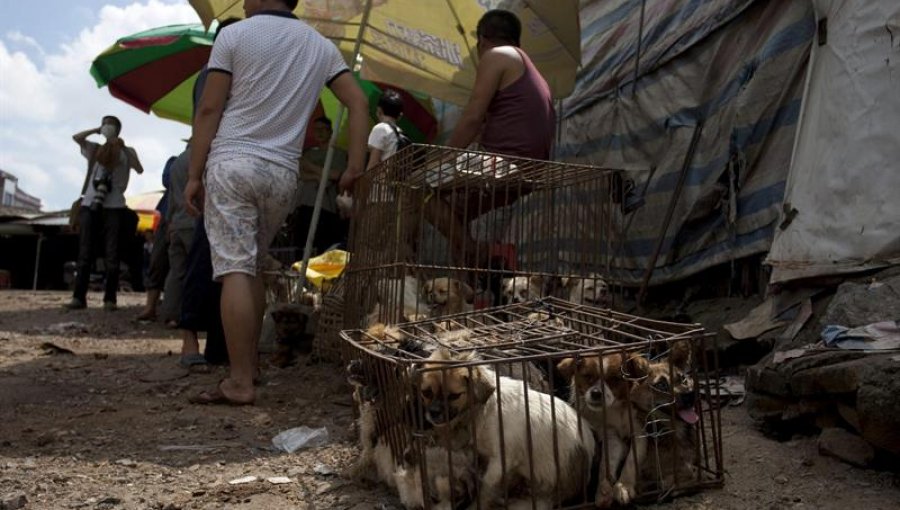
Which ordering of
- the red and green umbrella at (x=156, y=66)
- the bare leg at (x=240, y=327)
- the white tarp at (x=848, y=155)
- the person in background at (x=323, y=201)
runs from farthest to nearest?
1. the person in background at (x=323, y=201)
2. the red and green umbrella at (x=156, y=66)
3. the bare leg at (x=240, y=327)
4. the white tarp at (x=848, y=155)

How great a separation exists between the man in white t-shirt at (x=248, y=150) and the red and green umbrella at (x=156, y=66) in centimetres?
369

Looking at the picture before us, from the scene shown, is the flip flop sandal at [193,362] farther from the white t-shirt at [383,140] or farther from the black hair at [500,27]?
the black hair at [500,27]

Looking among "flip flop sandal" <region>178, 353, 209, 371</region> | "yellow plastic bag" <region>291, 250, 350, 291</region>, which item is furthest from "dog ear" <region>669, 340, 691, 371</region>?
"yellow plastic bag" <region>291, 250, 350, 291</region>

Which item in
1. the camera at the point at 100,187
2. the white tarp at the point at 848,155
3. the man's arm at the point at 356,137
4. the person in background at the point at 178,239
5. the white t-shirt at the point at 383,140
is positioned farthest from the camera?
the camera at the point at 100,187

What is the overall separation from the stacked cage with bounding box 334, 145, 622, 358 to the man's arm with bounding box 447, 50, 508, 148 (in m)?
0.47

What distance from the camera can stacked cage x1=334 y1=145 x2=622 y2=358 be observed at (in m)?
3.60

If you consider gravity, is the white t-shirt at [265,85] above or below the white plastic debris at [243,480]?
above

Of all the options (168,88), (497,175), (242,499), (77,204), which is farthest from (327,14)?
(242,499)

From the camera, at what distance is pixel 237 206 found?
11.5 ft

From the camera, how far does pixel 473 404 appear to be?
218 cm

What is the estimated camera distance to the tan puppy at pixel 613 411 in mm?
2244

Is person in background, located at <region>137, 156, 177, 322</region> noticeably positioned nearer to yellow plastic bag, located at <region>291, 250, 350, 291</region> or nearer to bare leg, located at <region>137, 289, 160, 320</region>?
bare leg, located at <region>137, 289, 160, 320</region>

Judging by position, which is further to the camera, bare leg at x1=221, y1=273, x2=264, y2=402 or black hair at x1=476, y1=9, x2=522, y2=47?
black hair at x1=476, y1=9, x2=522, y2=47

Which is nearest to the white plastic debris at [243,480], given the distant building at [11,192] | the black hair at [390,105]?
the black hair at [390,105]
